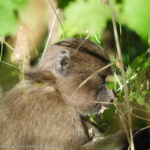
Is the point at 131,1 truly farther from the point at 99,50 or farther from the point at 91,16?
the point at 99,50

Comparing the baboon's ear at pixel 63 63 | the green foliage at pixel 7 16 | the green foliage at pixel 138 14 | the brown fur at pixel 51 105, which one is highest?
the green foliage at pixel 7 16

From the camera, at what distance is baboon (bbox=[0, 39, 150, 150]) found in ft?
11.3

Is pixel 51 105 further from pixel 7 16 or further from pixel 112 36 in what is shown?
pixel 112 36

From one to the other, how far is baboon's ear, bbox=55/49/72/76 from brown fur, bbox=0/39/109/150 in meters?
0.08

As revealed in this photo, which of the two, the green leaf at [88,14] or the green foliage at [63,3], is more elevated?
the green foliage at [63,3]

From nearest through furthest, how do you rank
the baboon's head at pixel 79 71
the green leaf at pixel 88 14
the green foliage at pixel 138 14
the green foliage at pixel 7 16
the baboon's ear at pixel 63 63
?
the green foliage at pixel 138 14
the green leaf at pixel 88 14
the green foliage at pixel 7 16
the baboon's ear at pixel 63 63
the baboon's head at pixel 79 71

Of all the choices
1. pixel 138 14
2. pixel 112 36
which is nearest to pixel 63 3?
pixel 138 14

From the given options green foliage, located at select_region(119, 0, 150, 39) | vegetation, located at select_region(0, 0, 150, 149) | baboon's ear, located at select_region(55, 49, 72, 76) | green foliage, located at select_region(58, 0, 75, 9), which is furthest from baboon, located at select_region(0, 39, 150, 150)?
green foliage, located at select_region(119, 0, 150, 39)

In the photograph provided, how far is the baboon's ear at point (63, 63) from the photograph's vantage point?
11.3ft

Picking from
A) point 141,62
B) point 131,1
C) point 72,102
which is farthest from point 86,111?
point 131,1

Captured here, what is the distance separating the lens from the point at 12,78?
15.2 ft

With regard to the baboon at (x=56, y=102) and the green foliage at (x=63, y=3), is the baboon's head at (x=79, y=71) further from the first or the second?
the green foliage at (x=63, y=3)

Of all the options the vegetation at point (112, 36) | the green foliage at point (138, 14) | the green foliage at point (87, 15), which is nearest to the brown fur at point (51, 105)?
the vegetation at point (112, 36)

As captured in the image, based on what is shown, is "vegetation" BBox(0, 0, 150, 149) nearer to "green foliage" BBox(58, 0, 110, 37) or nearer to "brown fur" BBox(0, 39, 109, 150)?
"green foliage" BBox(58, 0, 110, 37)
